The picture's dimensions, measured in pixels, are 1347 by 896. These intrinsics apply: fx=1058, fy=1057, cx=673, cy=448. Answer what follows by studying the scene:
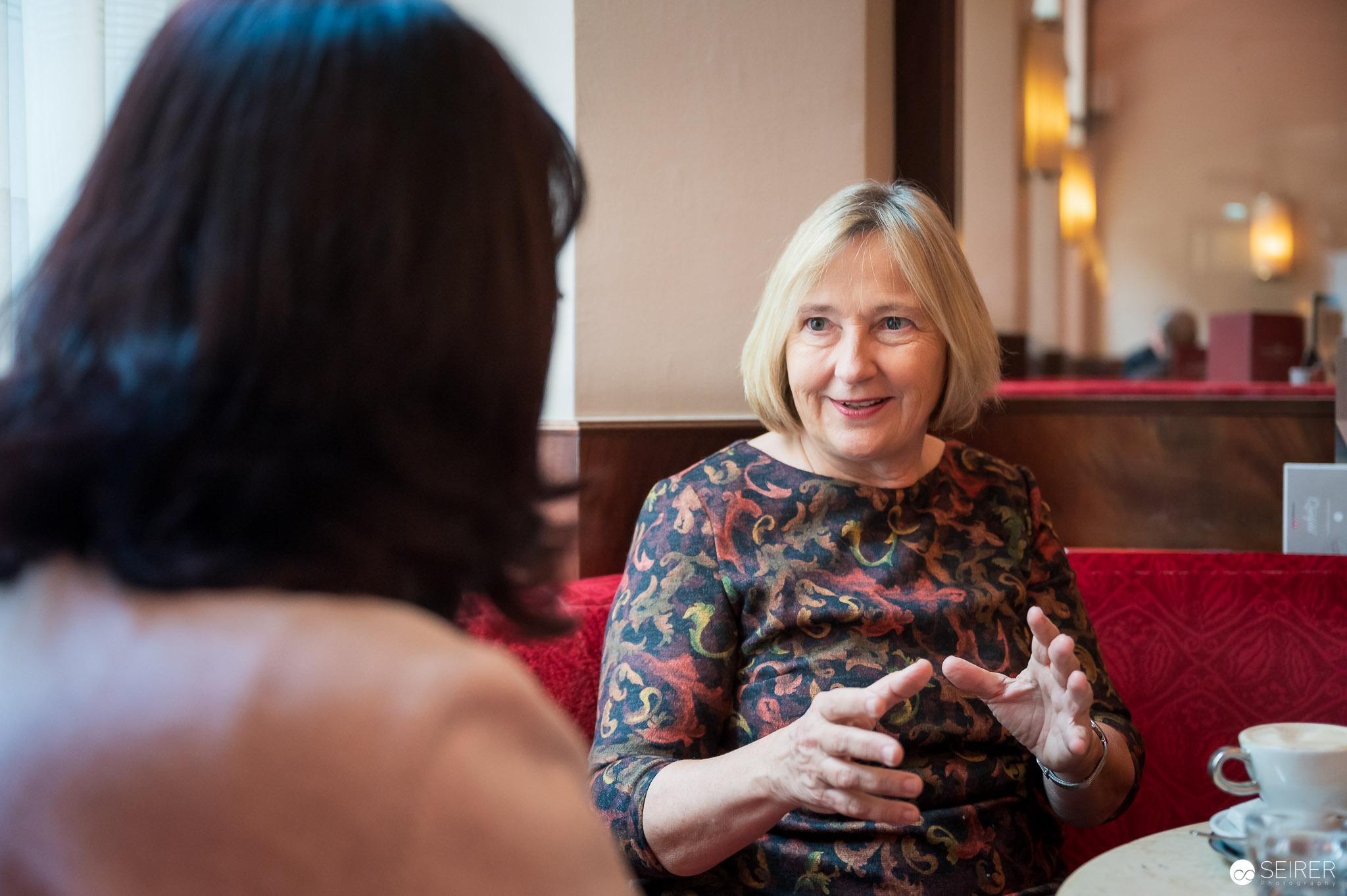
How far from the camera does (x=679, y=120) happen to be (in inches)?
72.1

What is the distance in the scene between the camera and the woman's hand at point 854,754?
2.89 ft

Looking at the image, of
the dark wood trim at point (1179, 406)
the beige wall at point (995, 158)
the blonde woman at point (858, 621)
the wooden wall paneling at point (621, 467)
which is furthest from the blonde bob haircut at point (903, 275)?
the beige wall at point (995, 158)

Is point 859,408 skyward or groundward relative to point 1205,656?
skyward

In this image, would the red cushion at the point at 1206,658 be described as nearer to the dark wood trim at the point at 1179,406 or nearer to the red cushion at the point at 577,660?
the dark wood trim at the point at 1179,406

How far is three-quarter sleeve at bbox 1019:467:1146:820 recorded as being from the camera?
1.33 metres

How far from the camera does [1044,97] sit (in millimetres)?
5148

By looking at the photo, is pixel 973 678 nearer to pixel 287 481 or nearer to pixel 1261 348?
pixel 287 481

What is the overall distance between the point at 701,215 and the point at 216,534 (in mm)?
1479

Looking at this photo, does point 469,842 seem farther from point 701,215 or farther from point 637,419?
point 701,215

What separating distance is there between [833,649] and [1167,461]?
1.35m

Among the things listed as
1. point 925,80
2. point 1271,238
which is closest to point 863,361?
point 925,80

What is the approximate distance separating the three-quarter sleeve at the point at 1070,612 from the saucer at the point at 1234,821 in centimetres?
28

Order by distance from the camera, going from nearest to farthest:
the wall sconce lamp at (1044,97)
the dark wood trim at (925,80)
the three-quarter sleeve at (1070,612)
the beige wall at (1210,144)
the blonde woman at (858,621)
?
the blonde woman at (858,621)
the three-quarter sleeve at (1070,612)
the dark wood trim at (925,80)
the wall sconce lamp at (1044,97)
the beige wall at (1210,144)

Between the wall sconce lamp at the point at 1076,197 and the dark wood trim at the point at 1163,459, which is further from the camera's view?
the wall sconce lamp at the point at 1076,197
